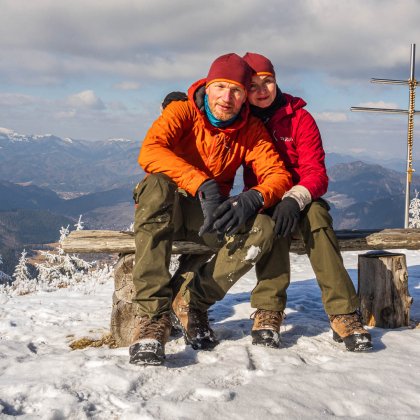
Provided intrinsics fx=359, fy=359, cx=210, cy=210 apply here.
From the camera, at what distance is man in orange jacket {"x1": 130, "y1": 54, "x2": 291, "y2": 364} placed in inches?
111

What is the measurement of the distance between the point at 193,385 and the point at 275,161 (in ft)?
6.73

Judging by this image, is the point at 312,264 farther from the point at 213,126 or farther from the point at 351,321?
the point at 213,126

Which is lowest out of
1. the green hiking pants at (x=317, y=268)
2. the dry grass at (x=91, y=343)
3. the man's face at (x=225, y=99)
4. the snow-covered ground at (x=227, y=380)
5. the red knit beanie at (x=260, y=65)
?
the dry grass at (x=91, y=343)

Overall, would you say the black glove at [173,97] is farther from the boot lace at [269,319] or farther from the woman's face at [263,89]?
the boot lace at [269,319]

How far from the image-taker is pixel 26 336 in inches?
154

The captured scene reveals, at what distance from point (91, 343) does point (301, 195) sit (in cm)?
256

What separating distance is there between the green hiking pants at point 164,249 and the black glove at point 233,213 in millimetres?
100

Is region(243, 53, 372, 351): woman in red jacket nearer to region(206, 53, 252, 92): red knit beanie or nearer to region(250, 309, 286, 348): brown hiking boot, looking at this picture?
A: region(250, 309, 286, 348): brown hiking boot

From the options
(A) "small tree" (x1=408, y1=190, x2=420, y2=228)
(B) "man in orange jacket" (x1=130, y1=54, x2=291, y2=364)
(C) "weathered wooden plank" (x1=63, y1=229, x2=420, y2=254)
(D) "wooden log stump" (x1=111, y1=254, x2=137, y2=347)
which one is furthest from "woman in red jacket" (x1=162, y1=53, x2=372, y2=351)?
(A) "small tree" (x1=408, y1=190, x2=420, y2=228)

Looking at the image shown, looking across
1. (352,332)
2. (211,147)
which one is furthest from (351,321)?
(211,147)

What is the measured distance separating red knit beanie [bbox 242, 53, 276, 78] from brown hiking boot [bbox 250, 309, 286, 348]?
227 cm

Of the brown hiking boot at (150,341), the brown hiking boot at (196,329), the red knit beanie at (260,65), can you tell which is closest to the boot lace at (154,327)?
the brown hiking boot at (150,341)

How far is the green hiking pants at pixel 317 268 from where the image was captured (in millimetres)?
2986

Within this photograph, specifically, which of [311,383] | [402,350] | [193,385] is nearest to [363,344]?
[402,350]
